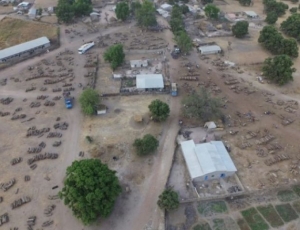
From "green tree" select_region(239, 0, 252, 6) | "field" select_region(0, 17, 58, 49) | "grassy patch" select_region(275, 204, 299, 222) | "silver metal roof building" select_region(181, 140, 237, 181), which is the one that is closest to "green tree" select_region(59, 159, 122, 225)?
"silver metal roof building" select_region(181, 140, 237, 181)

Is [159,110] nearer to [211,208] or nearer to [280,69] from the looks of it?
[211,208]

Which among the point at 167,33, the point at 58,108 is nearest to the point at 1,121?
the point at 58,108

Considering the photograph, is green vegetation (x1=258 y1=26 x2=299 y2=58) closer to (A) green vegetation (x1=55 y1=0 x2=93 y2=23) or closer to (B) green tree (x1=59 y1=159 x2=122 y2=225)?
(A) green vegetation (x1=55 y1=0 x2=93 y2=23)

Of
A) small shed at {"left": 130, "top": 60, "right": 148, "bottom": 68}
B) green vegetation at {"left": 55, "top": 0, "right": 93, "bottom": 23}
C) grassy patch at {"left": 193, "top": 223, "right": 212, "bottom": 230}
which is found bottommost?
grassy patch at {"left": 193, "top": 223, "right": 212, "bottom": 230}

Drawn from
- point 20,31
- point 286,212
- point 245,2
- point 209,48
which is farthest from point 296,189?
point 20,31

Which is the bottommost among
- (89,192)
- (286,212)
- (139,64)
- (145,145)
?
(286,212)

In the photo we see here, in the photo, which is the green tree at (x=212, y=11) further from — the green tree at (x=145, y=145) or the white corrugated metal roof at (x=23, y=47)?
the green tree at (x=145, y=145)

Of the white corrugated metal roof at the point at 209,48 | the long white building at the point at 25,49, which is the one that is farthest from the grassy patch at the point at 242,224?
the long white building at the point at 25,49
